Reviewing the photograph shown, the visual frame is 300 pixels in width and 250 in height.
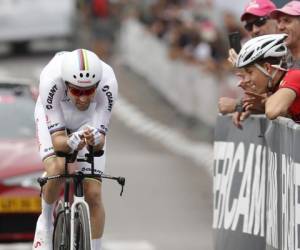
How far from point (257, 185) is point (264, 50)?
4.23 ft

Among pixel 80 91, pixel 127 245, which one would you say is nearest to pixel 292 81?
pixel 80 91

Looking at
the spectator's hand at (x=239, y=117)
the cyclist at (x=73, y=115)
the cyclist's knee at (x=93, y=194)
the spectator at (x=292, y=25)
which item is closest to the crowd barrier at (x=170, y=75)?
the spectator's hand at (x=239, y=117)

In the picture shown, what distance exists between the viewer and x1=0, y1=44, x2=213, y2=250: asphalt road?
1628 centimetres

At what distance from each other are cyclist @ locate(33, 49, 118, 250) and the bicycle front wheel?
0.44m

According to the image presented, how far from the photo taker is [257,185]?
10.6m

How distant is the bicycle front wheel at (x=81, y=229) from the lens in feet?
32.3

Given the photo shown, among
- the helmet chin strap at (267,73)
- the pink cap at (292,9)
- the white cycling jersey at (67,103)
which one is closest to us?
the helmet chin strap at (267,73)

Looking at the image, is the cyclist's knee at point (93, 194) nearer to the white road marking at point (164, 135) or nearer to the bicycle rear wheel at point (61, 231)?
the bicycle rear wheel at point (61, 231)

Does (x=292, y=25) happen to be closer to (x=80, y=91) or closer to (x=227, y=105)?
(x=227, y=105)

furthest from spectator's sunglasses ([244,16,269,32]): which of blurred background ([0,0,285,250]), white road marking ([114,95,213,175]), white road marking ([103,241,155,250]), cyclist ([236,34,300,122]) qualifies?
white road marking ([114,95,213,175])

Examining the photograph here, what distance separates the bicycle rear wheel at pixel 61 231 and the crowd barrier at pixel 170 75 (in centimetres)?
1274

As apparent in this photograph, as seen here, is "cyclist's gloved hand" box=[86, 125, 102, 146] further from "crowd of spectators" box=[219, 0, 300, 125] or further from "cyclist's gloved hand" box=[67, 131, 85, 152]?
"crowd of spectators" box=[219, 0, 300, 125]

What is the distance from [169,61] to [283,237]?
70.0 ft

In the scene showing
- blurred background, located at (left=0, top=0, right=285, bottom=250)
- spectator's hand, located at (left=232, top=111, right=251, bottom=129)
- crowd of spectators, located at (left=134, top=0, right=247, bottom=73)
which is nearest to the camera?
spectator's hand, located at (left=232, top=111, right=251, bottom=129)
